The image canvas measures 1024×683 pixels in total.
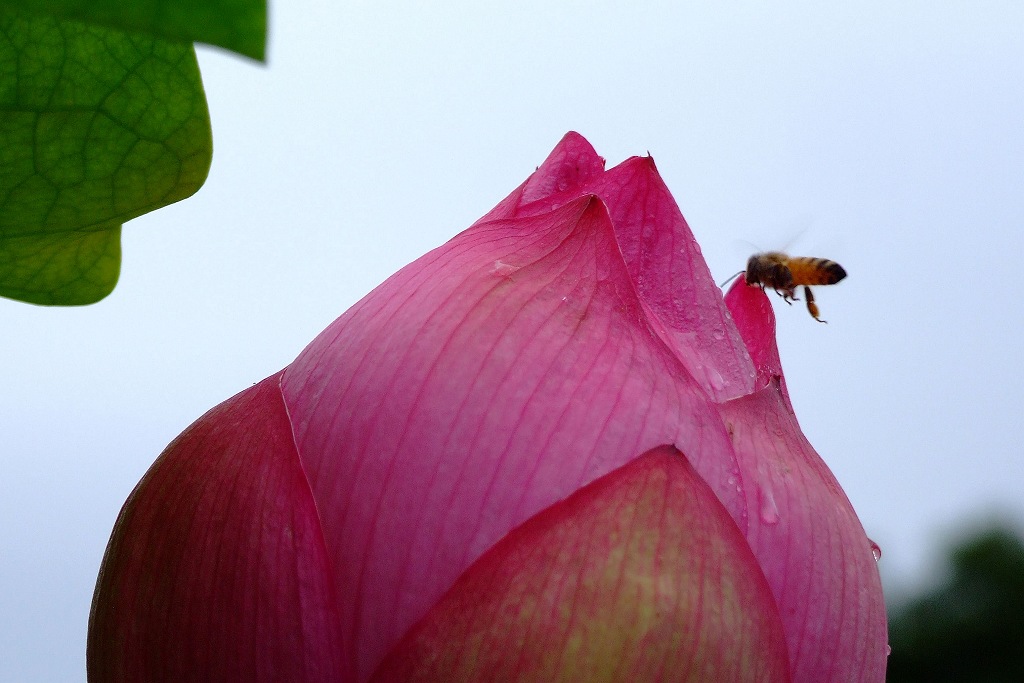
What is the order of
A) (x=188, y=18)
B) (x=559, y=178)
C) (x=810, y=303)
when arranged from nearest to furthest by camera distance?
(x=188, y=18) → (x=559, y=178) → (x=810, y=303)

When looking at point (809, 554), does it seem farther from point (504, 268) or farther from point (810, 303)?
point (810, 303)

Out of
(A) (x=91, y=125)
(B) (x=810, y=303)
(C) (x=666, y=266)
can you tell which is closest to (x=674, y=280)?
(C) (x=666, y=266)

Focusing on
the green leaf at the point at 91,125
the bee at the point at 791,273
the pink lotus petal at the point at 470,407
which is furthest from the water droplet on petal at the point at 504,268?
the bee at the point at 791,273


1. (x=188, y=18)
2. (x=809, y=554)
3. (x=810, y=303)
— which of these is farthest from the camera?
(x=810, y=303)

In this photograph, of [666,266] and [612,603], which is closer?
[612,603]

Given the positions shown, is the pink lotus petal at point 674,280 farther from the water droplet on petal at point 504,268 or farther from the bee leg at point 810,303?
the bee leg at point 810,303

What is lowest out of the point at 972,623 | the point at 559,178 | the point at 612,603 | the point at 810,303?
the point at 972,623

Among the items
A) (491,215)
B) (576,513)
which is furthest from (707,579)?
(491,215)
